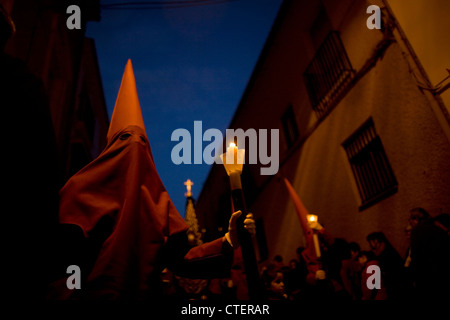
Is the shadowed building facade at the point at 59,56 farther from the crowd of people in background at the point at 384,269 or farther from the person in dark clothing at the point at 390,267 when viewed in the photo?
the person in dark clothing at the point at 390,267

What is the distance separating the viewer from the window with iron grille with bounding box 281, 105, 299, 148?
10.9 metres

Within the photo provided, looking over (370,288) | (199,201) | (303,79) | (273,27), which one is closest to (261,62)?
(273,27)

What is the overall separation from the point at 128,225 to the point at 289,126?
10437 millimetres

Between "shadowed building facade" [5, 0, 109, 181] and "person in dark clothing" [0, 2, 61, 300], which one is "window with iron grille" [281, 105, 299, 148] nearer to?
"shadowed building facade" [5, 0, 109, 181]

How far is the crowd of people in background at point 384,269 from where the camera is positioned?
12.4ft

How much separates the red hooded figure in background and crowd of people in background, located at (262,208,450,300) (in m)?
2.03

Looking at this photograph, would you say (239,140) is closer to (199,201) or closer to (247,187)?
(247,187)

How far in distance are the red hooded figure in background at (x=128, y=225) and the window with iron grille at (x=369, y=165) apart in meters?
5.38

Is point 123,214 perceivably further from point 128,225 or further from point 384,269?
point 384,269

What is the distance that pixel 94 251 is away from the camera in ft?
4.84

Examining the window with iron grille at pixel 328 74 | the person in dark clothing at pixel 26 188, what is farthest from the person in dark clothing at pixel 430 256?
the window with iron grille at pixel 328 74

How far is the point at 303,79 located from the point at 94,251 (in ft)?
31.1

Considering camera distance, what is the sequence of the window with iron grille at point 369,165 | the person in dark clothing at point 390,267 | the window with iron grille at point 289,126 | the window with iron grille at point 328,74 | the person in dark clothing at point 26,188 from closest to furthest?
the person in dark clothing at point 26,188 → the person in dark clothing at point 390,267 → the window with iron grille at point 369,165 → the window with iron grille at point 328,74 → the window with iron grille at point 289,126

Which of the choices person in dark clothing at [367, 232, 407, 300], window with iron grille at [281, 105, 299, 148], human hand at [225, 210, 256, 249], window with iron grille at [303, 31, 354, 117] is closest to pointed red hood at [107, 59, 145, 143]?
human hand at [225, 210, 256, 249]
